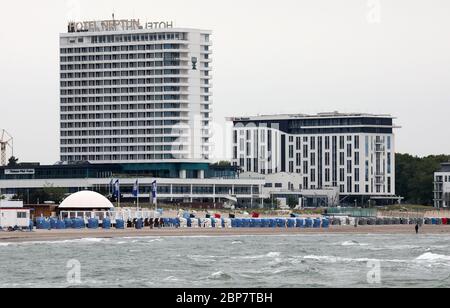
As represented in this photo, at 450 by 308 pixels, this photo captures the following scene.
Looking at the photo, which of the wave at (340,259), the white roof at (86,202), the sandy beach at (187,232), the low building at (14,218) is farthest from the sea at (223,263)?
the white roof at (86,202)

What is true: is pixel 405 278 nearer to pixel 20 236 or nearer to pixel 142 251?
pixel 142 251

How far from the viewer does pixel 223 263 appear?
81812mm

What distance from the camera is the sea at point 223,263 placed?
65.1m

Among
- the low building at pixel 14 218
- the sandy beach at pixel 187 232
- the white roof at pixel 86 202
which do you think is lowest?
the sandy beach at pixel 187 232

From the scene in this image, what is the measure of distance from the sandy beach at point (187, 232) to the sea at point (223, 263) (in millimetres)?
3933

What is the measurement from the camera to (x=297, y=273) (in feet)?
237

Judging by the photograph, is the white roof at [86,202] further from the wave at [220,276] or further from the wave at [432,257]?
the wave at [220,276]

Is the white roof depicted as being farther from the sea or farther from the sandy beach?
the sea

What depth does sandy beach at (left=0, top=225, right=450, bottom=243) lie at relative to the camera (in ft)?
370

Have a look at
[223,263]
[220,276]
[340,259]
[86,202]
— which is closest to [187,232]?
[86,202]

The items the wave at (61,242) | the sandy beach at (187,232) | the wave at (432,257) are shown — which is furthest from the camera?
the sandy beach at (187,232)

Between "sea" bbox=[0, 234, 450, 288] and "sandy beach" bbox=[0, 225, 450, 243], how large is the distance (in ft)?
12.9
